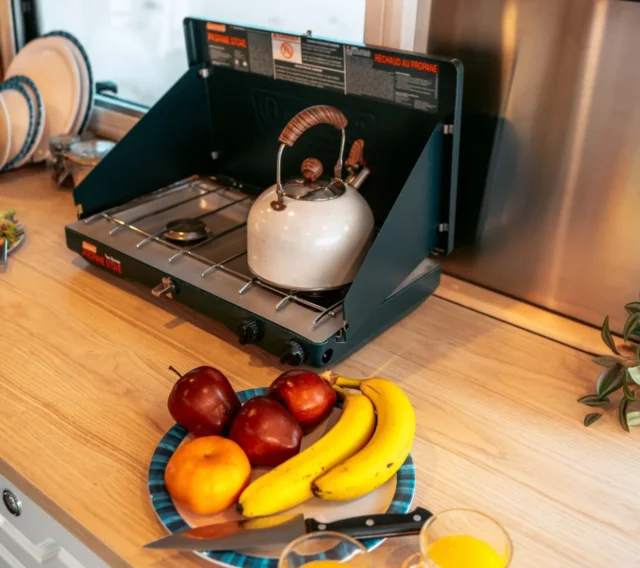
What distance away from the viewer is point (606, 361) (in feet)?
3.12

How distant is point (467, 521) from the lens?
69 centimetres

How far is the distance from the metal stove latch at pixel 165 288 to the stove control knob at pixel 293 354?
0.75ft

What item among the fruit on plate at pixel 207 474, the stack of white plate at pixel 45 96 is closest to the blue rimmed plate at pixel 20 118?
the stack of white plate at pixel 45 96

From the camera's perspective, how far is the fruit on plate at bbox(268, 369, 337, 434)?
824mm

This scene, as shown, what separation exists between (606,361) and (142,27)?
51.5 inches

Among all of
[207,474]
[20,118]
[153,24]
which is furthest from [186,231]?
[153,24]

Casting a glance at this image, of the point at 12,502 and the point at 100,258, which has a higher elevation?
the point at 100,258

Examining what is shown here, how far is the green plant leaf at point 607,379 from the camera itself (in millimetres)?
928

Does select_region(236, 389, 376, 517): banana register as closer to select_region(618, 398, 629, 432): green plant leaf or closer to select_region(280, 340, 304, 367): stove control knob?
select_region(280, 340, 304, 367): stove control knob

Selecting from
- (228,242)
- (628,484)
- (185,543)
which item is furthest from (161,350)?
(628,484)

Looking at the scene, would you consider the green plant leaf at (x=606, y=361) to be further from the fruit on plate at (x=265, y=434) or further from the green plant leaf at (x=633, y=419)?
the fruit on plate at (x=265, y=434)

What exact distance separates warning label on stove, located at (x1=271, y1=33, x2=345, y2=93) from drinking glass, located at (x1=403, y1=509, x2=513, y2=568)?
0.68 m

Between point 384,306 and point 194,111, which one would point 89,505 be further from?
point 194,111

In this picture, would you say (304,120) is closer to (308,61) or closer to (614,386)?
(308,61)
